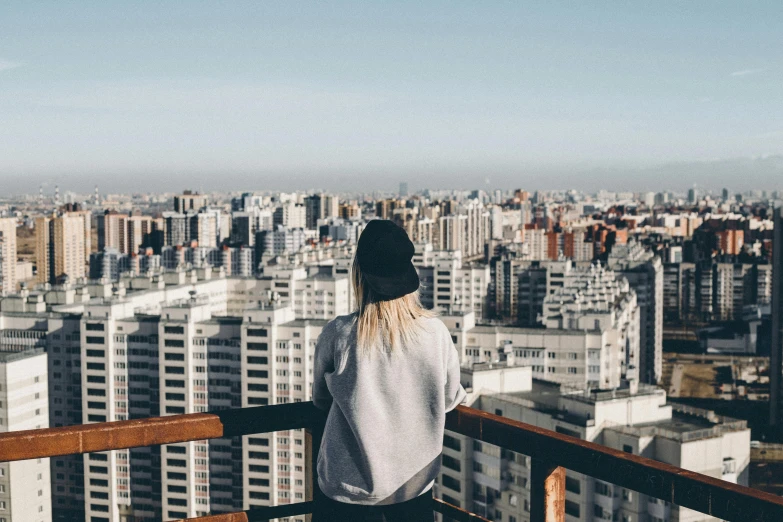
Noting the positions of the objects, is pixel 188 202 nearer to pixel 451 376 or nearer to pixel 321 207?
pixel 321 207

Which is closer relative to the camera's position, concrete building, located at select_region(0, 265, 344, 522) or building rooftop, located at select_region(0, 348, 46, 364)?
building rooftop, located at select_region(0, 348, 46, 364)

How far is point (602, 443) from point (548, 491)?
17.6 feet

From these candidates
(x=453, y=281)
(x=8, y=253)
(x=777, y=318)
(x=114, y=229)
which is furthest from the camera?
(x=114, y=229)

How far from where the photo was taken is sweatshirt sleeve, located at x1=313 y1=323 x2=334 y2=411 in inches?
32.6

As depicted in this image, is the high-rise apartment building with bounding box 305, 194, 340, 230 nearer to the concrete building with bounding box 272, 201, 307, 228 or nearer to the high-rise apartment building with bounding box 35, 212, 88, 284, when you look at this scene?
the concrete building with bounding box 272, 201, 307, 228

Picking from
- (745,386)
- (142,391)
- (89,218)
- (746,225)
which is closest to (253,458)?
(142,391)

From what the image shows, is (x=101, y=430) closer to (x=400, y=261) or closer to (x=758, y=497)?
(x=400, y=261)

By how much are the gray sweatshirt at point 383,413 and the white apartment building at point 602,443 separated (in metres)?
4.03

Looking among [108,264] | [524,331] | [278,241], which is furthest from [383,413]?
[278,241]

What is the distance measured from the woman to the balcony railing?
89 mm

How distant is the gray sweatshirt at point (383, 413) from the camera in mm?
806

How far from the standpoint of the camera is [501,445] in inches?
35.3

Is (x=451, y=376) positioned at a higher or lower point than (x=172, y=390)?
higher

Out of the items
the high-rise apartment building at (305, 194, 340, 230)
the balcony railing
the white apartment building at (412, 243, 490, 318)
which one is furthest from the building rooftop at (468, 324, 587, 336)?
the high-rise apartment building at (305, 194, 340, 230)
